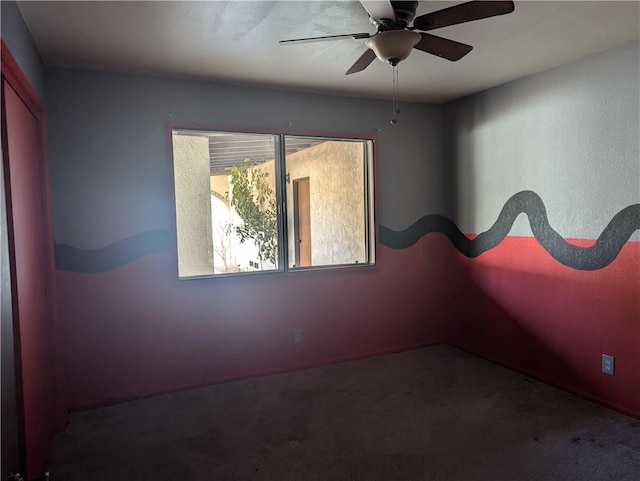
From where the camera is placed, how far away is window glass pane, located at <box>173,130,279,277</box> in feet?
11.4

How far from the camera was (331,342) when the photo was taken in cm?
388

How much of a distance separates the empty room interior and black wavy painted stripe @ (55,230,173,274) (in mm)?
20

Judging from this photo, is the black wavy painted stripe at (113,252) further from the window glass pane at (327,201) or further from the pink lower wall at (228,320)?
the window glass pane at (327,201)

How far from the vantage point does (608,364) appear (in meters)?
2.94

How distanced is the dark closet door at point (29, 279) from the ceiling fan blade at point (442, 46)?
1.92m

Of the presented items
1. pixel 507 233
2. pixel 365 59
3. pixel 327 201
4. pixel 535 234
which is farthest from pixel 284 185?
pixel 535 234

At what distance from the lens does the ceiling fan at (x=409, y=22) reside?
180cm

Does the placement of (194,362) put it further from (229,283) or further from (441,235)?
(441,235)

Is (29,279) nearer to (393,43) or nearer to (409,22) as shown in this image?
(393,43)

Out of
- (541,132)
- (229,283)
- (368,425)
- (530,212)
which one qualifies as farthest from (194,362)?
(541,132)

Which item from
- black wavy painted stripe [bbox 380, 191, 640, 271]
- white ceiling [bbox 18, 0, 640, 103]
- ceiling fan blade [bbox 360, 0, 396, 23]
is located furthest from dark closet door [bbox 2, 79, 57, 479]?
black wavy painted stripe [bbox 380, 191, 640, 271]

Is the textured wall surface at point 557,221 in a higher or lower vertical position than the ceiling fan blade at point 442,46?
lower

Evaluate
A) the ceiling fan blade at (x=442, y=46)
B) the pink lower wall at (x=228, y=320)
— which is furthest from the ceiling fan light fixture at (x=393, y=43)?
the pink lower wall at (x=228, y=320)

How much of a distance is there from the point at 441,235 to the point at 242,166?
2.03 metres
